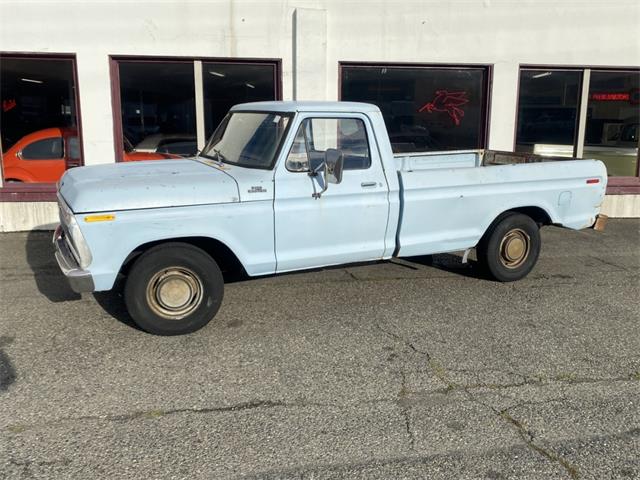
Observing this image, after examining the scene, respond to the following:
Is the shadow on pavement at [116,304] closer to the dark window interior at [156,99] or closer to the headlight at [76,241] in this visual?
the headlight at [76,241]

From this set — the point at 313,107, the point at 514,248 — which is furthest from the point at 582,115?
the point at 313,107

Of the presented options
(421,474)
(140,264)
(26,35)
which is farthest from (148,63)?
(421,474)

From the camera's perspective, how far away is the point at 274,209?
483 centimetres

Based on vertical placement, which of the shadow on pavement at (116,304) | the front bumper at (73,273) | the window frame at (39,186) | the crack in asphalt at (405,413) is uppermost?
the window frame at (39,186)

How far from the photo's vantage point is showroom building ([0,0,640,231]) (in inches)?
342

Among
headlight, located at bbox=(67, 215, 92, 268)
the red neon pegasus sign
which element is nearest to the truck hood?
headlight, located at bbox=(67, 215, 92, 268)

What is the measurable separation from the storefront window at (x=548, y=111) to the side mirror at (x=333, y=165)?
6266 millimetres

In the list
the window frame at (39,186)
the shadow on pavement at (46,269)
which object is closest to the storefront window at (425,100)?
the window frame at (39,186)

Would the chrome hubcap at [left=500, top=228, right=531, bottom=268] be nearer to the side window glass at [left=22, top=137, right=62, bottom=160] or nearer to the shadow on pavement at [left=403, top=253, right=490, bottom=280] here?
the shadow on pavement at [left=403, top=253, right=490, bottom=280]

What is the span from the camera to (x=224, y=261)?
5.11 meters

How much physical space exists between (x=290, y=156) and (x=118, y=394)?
2.35 meters

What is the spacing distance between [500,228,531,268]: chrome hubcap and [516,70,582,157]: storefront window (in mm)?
4459

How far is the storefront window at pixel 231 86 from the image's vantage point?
916 centimetres

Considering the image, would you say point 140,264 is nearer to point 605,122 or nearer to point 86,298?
point 86,298
